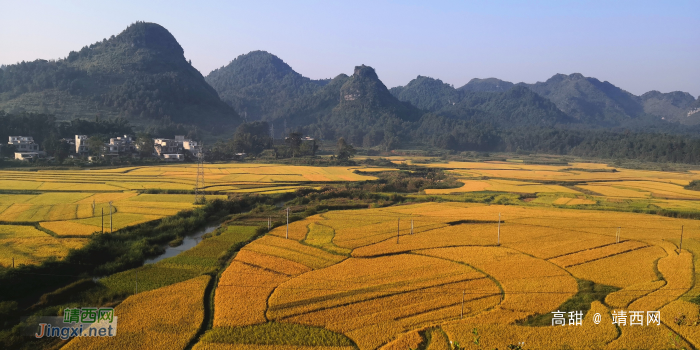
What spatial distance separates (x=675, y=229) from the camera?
78.3ft

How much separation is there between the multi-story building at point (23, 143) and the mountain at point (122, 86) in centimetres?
2714

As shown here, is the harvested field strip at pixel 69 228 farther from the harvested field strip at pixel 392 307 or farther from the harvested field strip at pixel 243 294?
the harvested field strip at pixel 392 307

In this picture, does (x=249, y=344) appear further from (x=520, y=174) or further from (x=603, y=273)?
(x=520, y=174)

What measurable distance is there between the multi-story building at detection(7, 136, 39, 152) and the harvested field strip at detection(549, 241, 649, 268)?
60148 millimetres

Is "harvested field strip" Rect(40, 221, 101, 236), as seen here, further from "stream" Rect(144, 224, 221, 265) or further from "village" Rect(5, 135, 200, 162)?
"village" Rect(5, 135, 200, 162)

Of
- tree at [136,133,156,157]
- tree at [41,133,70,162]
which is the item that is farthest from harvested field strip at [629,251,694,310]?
tree at [136,133,156,157]

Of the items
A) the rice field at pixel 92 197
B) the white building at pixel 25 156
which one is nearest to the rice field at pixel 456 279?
the rice field at pixel 92 197

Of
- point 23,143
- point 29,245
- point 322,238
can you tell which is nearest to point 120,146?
point 23,143

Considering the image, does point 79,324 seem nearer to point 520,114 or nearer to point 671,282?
point 671,282

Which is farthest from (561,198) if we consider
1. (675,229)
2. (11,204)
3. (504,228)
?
(11,204)

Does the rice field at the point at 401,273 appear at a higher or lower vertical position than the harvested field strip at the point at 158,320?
higher

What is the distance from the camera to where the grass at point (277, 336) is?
35.6 ft

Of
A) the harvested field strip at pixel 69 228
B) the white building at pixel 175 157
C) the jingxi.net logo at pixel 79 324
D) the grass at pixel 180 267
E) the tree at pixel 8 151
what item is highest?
the tree at pixel 8 151

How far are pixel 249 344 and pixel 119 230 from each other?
12.8m
